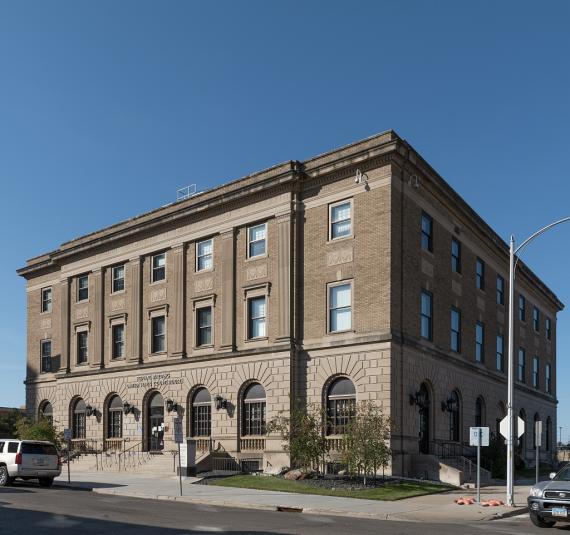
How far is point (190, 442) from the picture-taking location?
1361 inches

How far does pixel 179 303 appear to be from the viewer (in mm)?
41688

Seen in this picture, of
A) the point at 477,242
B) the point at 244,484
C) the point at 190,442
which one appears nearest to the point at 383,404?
the point at 244,484

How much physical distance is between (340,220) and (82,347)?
21448 mm

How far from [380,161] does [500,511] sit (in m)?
16.9

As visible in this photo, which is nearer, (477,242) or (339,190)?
(339,190)

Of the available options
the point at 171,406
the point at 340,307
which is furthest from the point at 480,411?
the point at 171,406

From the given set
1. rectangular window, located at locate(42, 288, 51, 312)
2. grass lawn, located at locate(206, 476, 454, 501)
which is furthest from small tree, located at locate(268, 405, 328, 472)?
rectangular window, located at locate(42, 288, 51, 312)

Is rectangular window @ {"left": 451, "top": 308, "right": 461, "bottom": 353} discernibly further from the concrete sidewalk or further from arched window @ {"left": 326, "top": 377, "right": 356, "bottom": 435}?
the concrete sidewalk

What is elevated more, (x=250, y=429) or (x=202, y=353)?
(x=202, y=353)

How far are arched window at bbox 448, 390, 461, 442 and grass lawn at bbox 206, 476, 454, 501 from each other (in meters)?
7.91

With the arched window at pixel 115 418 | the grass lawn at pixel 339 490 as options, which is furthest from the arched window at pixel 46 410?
the grass lawn at pixel 339 490

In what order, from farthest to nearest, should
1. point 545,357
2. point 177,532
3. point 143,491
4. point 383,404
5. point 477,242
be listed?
point 545,357, point 477,242, point 383,404, point 143,491, point 177,532

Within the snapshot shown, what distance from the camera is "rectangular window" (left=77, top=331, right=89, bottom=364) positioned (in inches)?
1902

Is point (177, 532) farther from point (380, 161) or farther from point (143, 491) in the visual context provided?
point (380, 161)
